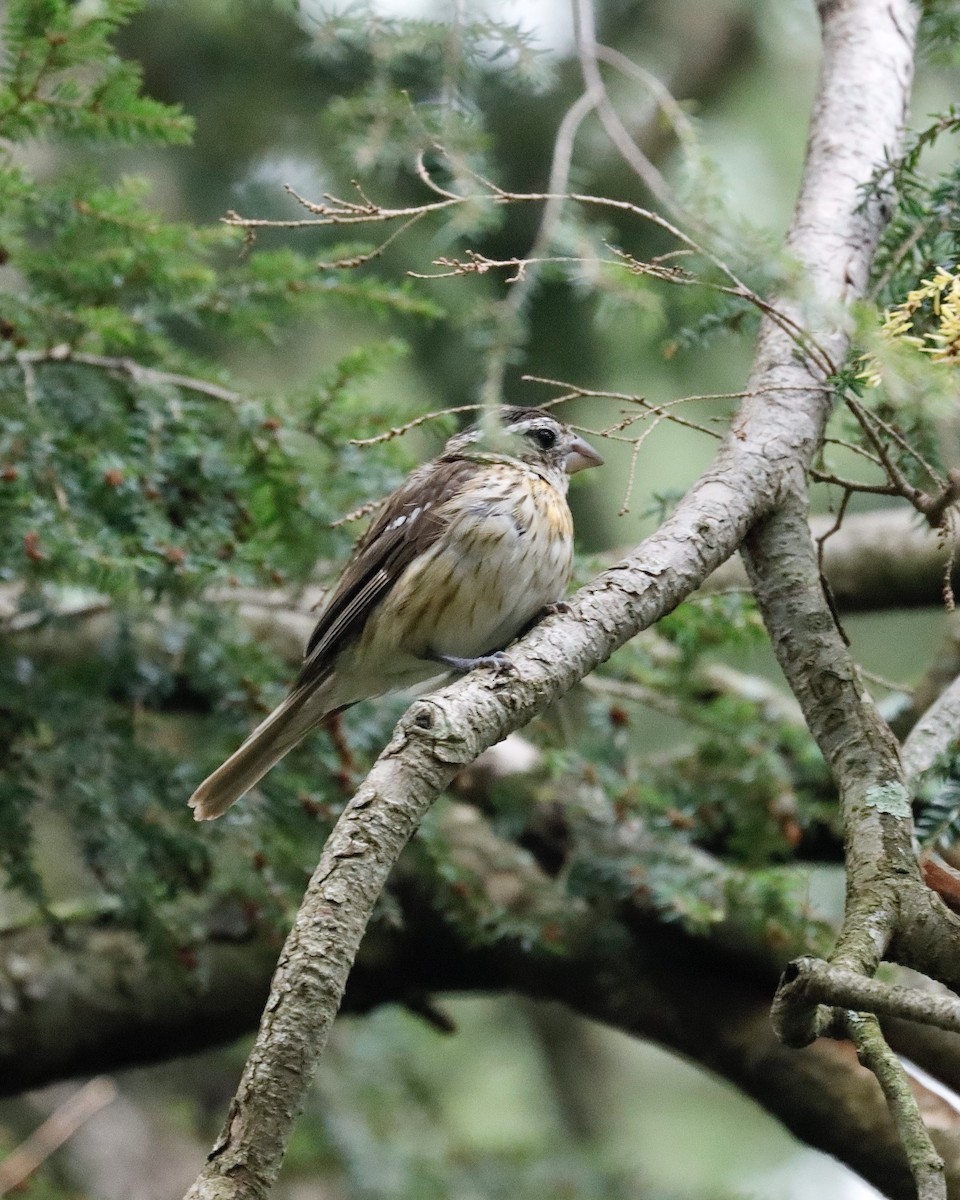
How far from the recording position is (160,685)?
15.5ft

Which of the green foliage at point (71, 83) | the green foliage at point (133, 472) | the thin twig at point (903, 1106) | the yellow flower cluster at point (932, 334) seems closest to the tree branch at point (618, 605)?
the yellow flower cluster at point (932, 334)

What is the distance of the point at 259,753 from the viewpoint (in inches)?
161

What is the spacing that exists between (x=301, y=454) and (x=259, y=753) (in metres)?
0.94

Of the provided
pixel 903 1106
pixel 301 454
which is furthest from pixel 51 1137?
pixel 903 1106

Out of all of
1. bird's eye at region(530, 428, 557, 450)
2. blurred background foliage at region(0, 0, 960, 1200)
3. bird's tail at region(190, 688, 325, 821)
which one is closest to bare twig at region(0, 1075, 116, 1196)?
blurred background foliage at region(0, 0, 960, 1200)

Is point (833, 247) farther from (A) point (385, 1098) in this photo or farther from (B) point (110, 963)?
(A) point (385, 1098)

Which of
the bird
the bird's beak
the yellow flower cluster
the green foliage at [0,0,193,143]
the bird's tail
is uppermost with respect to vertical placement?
the green foliage at [0,0,193,143]

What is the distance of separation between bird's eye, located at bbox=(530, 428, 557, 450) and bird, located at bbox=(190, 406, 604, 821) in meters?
0.22

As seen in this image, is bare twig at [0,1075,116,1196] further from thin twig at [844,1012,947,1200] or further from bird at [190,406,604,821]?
thin twig at [844,1012,947,1200]

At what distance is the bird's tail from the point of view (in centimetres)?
396

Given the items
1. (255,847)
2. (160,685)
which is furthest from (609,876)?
(160,685)

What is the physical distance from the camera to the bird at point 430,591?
4035mm

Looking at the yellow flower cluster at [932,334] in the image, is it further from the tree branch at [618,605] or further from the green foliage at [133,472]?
the green foliage at [133,472]

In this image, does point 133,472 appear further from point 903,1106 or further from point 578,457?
point 903,1106
